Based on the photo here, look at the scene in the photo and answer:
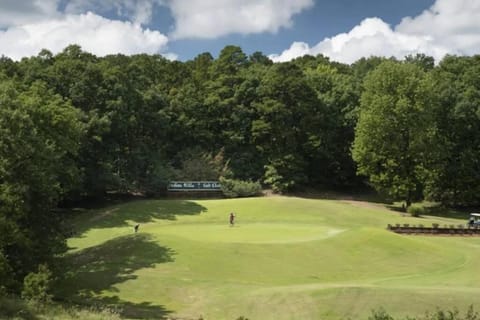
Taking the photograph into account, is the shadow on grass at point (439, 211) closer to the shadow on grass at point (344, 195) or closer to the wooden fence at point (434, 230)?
the shadow on grass at point (344, 195)

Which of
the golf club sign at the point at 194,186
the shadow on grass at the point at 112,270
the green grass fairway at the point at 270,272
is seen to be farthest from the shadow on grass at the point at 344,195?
the shadow on grass at the point at 112,270

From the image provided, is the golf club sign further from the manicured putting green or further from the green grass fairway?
the green grass fairway

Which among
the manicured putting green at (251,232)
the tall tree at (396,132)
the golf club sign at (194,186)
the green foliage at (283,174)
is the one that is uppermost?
the tall tree at (396,132)

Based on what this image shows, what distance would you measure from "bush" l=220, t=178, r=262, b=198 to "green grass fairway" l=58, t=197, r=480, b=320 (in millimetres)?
19374

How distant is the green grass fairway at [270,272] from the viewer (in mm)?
23047

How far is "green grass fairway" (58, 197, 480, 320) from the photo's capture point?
23.0m

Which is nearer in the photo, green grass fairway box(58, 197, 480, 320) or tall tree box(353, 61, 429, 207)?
green grass fairway box(58, 197, 480, 320)

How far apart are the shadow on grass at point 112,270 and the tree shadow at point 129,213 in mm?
12606

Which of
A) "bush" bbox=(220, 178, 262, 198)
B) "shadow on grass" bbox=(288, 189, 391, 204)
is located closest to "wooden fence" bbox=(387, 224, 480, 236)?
"bush" bbox=(220, 178, 262, 198)

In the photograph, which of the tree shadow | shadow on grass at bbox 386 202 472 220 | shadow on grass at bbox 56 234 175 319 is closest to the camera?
shadow on grass at bbox 56 234 175 319

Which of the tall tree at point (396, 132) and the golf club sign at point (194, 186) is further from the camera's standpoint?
the golf club sign at point (194, 186)

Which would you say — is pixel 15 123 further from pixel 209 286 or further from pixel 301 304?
pixel 301 304

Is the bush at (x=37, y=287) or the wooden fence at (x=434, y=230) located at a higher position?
the wooden fence at (x=434, y=230)

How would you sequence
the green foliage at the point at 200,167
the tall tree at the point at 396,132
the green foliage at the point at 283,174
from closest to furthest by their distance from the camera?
the tall tree at the point at 396,132
the green foliage at the point at 200,167
the green foliage at the point at 283,174
